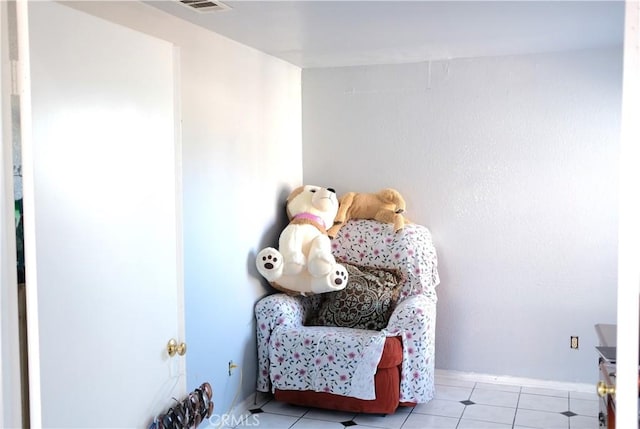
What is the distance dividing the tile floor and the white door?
1516mm

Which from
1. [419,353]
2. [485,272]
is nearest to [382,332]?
[419,353]

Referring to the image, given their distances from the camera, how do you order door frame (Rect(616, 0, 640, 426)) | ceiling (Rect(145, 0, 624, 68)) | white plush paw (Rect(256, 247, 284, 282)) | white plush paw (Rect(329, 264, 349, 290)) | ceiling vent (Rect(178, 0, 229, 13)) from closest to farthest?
door frame (Rect(616, 0, 640, 426)), ceiling vent (Rect(178, 0, 229, 13)), ceiling (Rect(145, 0, 624, 68)), white plush paw (Rect(256, 247, 284, 282)), white plush paw (Rect(329, 264, 349, 290))

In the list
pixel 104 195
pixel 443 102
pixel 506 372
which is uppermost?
pixel 443 102

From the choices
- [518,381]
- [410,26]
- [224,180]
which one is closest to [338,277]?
[224,180]

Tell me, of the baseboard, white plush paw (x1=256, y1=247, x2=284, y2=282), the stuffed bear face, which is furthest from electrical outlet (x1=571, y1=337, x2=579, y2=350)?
white plush paw (x1=256, y1=247, x2=284, y2=282)

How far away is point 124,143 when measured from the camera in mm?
1960

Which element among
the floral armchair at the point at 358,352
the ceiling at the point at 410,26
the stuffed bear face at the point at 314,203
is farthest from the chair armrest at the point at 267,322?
the ceiling at the point at 410,26

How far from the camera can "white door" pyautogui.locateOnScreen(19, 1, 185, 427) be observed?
167 centimetres

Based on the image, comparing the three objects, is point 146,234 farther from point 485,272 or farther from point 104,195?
point 485,272

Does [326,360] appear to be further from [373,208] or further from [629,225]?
[629,225]

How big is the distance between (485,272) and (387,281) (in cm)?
67

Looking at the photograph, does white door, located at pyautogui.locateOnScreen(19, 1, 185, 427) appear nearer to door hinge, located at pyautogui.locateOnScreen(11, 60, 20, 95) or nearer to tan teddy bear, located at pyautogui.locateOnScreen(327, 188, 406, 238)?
door hinge, located at pyautogui.locateOnScreen(11, 60, 20, 95)

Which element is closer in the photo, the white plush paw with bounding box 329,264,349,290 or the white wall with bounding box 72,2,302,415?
the white wall with bounding box 72,2,302,415

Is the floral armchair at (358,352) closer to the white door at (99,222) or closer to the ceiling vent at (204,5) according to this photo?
the white door at (99,222)
